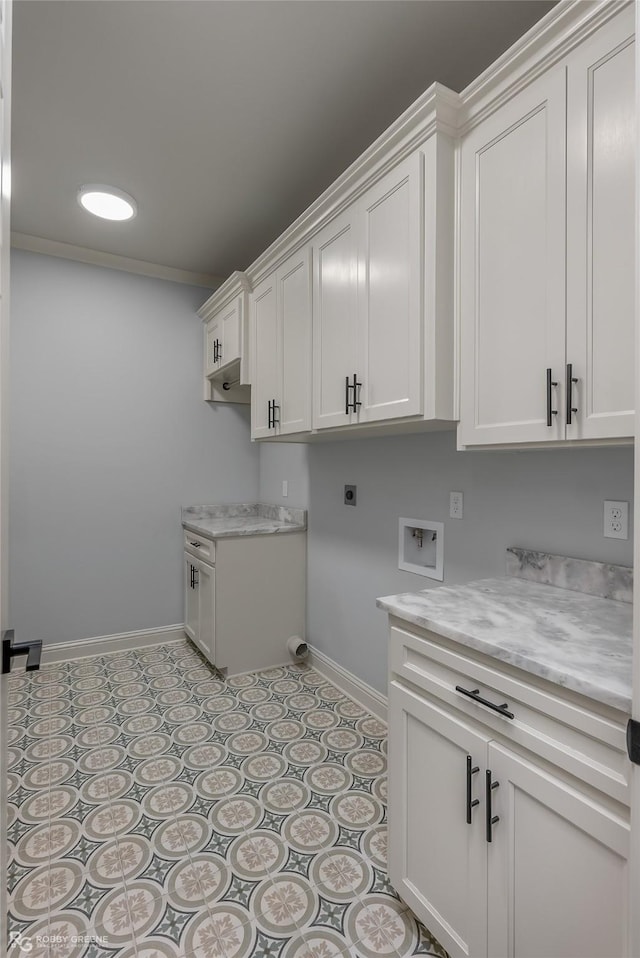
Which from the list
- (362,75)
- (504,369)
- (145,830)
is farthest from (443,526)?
(362,75)

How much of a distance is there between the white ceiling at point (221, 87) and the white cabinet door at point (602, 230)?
0.61 metres

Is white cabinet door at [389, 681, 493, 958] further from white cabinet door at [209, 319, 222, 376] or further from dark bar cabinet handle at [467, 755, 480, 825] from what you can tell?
white cabinet door at [209, 319, 222, 376]

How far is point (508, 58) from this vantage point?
1.28 metres

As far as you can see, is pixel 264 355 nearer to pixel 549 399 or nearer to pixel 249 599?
pixel 249 599

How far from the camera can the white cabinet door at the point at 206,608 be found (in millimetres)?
2832

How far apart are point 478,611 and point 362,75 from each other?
194cm

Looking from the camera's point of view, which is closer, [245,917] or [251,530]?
[245,917]

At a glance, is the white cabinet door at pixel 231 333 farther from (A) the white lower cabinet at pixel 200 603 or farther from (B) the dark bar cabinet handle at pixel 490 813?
(B) the dark bar cabinet handle at pixel 490 813

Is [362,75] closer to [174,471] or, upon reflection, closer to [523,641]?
[523,641]

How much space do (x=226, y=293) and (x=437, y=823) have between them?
9.67 feet

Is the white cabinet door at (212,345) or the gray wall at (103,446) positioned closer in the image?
the gray wall at (103,446)

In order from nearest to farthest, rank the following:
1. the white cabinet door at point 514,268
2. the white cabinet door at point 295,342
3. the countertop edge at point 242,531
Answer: the white cabinet door at point 514,268 < the white cabinet door at point 295,342 < the countertop edge at point 242,531

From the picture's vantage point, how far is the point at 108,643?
10.6 ft

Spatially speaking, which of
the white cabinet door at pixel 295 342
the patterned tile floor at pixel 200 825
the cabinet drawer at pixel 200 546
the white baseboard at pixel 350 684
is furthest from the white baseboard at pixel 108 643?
the white cabinet door at pixel 295 342
